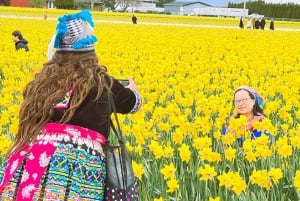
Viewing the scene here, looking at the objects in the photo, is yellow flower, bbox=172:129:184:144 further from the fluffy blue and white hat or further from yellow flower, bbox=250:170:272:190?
the fluffy blue and white hat

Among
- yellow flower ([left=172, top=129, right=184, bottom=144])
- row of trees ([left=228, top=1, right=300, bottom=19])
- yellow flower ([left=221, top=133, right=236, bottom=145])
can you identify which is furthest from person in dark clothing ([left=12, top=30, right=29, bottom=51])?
row of trees ([left=228, top=1, right=300, bottom=19])

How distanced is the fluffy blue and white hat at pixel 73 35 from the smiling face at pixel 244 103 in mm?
2275

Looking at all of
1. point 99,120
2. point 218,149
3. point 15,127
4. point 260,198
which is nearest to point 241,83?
point 218,149

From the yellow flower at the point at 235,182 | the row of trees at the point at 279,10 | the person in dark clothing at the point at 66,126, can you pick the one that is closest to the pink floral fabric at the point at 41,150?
the person in dark clothing at the point at 66,126

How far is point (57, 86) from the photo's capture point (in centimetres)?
315

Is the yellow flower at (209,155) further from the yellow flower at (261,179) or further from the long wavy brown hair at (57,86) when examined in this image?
the long wavy brown hair at (57,86)

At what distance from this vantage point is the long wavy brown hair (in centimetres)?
311

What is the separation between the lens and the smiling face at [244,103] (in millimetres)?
5266

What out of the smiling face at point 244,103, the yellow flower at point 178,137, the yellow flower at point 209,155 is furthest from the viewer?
the smiling face at point 244,103

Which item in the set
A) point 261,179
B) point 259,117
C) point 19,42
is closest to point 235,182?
point 261,179

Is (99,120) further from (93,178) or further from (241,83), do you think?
(241,83)

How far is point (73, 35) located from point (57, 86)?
269mm

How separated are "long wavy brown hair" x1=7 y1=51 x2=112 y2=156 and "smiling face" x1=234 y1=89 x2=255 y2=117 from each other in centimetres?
229

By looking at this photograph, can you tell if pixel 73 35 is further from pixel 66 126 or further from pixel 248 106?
pixel 248 106
